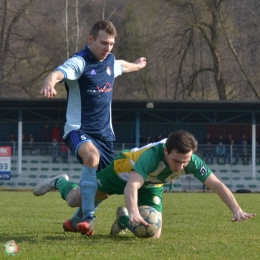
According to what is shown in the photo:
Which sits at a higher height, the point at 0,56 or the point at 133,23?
the point at 133,23

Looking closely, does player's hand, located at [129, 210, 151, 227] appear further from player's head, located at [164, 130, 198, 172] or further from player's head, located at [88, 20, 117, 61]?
player's head, located at [88, 20, 117, 61]

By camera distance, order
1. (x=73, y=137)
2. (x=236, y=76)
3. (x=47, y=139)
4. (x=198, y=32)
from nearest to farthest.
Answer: (x=73, y=137), (x=47, y=139), (x=198, y=32), (x=236, y=76)

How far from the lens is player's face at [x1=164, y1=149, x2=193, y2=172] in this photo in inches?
217

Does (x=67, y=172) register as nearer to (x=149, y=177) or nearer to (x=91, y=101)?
(x=91, y=101)

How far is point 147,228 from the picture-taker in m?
5.93

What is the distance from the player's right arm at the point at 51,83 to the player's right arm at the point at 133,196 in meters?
1.01

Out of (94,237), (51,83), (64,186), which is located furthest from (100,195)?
(51,83)

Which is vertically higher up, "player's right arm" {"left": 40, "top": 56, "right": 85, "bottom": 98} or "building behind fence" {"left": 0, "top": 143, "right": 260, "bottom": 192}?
"player's right arm" {"left": 40, "top": 56, "right": 85, "bottom": 98}

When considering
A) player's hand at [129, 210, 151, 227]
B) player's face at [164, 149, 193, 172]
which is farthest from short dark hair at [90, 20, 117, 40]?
player's hand at [129, 210, 151, 227]

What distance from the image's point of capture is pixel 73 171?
2511 cm

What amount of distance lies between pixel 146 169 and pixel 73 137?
1.24 meters

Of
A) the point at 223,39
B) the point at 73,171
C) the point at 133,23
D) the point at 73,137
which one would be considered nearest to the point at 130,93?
the point at 133,23

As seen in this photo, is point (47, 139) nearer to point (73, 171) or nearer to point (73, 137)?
point (73, 171)

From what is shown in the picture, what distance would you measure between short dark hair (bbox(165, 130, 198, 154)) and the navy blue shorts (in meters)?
1.25
